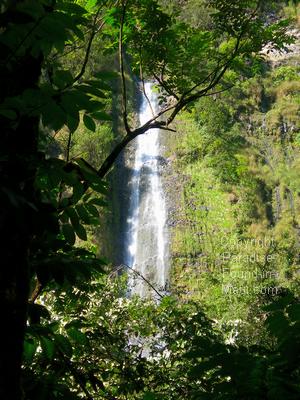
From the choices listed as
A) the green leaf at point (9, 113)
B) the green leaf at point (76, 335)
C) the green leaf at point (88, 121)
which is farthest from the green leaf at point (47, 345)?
the green leaf at point (9, 113)

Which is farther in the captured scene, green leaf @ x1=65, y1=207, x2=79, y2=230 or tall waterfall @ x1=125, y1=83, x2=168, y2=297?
tall waterfall @ x1=125, y1=83, x2=168, y2=297

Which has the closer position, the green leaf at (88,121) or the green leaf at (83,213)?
the green leaf at (88,121)

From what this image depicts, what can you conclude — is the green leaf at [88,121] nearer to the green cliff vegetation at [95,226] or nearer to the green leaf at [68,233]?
the green cliff vegetation at [95,226]

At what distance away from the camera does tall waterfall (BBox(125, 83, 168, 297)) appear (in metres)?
22.9

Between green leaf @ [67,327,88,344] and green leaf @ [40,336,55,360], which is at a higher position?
green leaf @ [67,327,88,344]

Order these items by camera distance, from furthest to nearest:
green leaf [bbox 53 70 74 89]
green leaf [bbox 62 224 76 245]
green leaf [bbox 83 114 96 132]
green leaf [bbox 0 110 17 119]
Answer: green leaf [bbox 62 224 76 245] → green leaf [bbox 83 114 96 132] → green leaf [bbox 53 70 74 89] → green leaf [bbox 0 110 17 119]

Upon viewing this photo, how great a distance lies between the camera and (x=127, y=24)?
3525mm

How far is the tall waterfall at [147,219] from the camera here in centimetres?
2286

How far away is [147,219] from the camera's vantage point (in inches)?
982

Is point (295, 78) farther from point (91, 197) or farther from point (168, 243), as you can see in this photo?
point (91, 197)

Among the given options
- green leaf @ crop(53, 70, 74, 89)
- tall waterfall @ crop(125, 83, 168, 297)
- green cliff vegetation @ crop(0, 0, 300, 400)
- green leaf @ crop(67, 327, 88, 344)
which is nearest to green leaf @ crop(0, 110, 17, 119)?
green cliff vegetation @ crop(0, 0, 300, 400)

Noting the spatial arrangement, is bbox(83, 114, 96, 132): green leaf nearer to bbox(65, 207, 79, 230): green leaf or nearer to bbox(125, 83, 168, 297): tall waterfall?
bbox(65, 207, 79, 230): green leaf

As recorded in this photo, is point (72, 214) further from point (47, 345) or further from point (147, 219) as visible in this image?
point (147, 219)

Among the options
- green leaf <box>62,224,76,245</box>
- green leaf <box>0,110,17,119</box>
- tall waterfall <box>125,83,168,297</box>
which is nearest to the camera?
green leaf <box>0,110,17,119</box>
